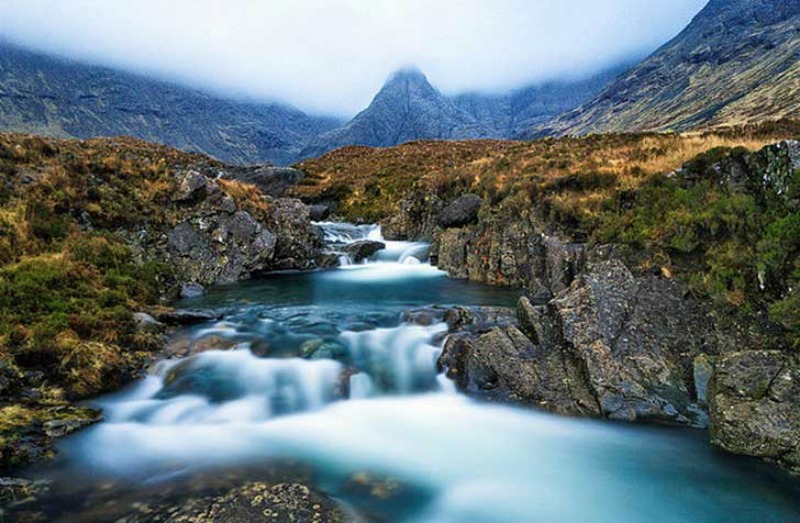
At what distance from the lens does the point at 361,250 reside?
74.6ft

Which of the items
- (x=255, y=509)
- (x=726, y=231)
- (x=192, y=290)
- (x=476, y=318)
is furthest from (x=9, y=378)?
(x=726, y=231)

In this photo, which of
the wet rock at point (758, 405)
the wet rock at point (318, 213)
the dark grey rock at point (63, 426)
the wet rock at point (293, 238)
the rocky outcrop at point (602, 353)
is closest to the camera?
the wet rock at point (758, 405)

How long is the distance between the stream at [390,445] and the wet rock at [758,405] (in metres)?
0.25

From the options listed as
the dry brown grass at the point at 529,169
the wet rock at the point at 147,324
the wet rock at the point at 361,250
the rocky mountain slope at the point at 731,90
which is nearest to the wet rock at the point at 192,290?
the wet rock at the point at 147,324

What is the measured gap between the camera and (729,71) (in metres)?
161

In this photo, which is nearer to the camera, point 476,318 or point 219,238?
point 476,318

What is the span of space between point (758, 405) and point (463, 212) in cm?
1425

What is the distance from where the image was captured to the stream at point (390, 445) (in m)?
5.57

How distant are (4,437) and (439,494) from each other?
609 centimetres

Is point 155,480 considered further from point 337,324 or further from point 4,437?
point 337,324

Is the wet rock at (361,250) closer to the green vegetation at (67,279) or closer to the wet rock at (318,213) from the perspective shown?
the green vegetation at (67,279)

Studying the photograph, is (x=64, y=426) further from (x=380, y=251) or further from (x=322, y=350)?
(x=380, y=251)

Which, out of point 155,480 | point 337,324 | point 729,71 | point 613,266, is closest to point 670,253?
point 613,266

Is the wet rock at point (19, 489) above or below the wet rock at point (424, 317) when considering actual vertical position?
below
